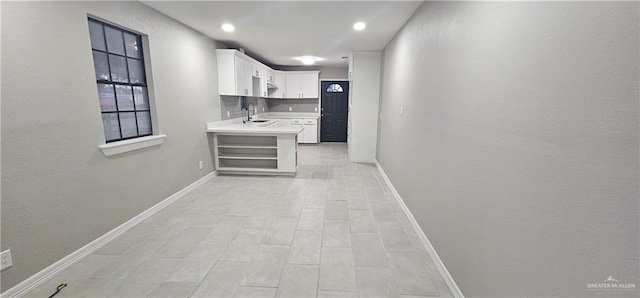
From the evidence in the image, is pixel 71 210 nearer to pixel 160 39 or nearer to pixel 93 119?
pixel 93 119

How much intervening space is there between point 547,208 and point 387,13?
107 inches

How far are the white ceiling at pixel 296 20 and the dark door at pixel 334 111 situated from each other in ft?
9.20

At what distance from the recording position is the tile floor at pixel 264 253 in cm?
177

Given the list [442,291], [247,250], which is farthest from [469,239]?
[247,250]

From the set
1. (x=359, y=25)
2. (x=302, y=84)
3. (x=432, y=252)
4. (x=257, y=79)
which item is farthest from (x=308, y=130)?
(x=432, y=252)

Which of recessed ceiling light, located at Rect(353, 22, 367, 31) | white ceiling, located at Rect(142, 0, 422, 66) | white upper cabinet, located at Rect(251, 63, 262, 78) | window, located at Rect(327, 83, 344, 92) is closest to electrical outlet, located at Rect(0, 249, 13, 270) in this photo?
white ceiling, located at Rect(142, 0, 422, 66)

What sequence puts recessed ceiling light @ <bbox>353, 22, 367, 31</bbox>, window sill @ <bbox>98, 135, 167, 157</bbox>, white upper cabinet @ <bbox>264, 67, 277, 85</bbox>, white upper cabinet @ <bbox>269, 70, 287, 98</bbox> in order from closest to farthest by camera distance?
1. window sill @ <bbox>98, 135, 167, 157</bbox>
2. recessed ceiling light @ <bbox>353, 22, 367, 31</bbox>
3. white upper cabinet @ <bbox>264, 67, 277, 85</bbox>
4. white upper cabinet @ <bbox>269, 70, 287, 98</bbox>

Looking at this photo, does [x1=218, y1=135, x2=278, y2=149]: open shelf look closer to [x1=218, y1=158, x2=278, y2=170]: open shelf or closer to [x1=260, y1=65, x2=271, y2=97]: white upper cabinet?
[x1=218, y1=158, x2=278, y2=170]: open shelf

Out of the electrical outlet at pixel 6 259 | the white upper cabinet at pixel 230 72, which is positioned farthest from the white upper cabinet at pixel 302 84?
the electrical outlet at pixel 6 259

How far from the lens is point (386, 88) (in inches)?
175

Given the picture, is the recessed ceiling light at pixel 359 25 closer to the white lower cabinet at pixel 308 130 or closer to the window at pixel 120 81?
the window at pixel 120 81

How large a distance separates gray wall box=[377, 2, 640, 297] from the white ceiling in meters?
1.14

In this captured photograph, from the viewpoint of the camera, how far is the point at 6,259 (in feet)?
5.28

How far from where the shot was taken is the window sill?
231 cm
